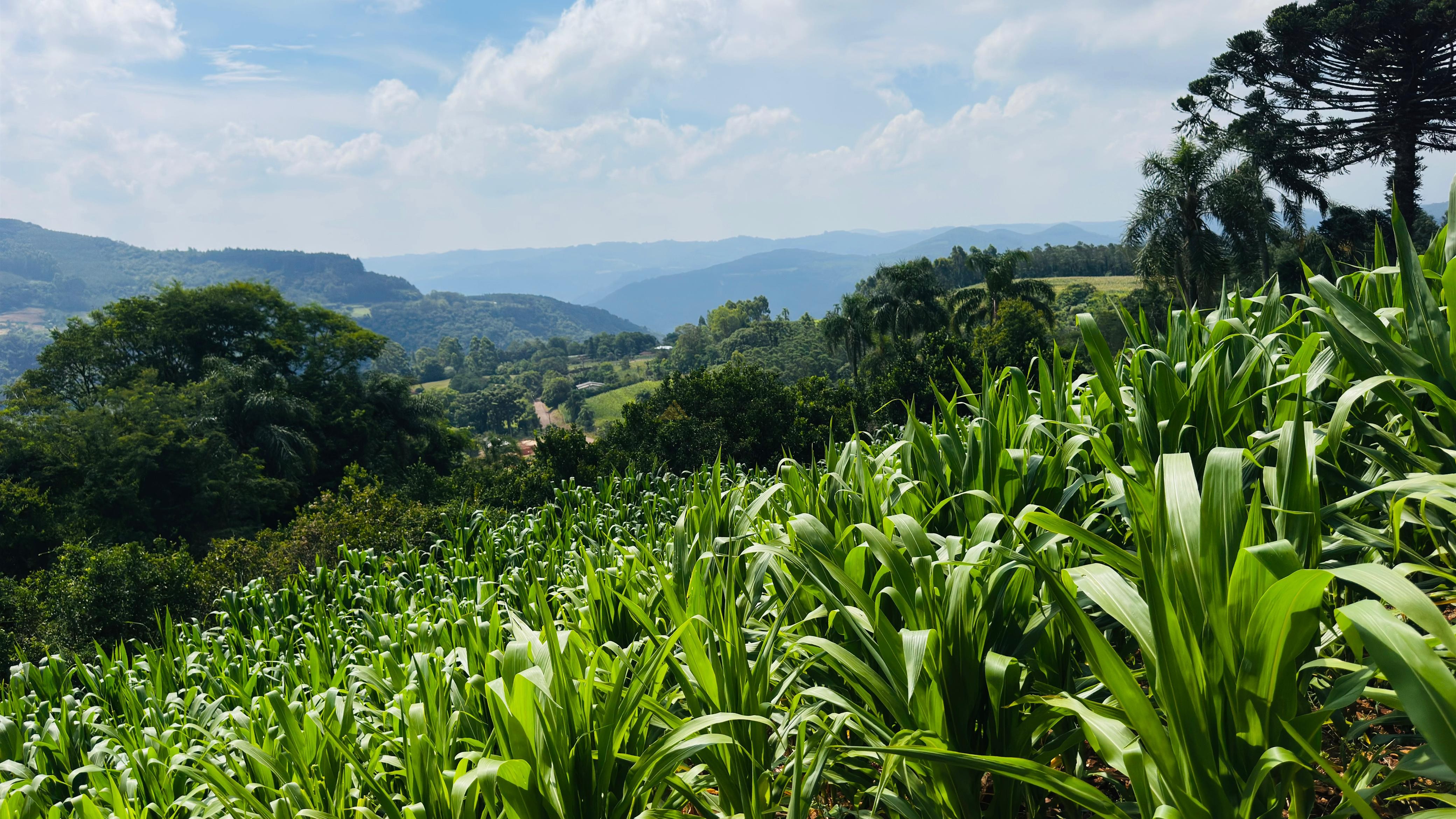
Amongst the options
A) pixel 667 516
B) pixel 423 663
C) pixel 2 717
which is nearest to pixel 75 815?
pixel 423 663

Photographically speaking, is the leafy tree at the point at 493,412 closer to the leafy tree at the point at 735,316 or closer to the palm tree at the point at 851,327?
the leafy tree at the point at 735,316

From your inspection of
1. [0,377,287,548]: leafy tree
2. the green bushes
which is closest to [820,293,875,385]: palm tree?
the green bushes

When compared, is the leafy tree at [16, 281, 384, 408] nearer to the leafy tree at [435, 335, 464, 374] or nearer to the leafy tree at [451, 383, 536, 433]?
the leafy tree at [451, 383, 536, 433]

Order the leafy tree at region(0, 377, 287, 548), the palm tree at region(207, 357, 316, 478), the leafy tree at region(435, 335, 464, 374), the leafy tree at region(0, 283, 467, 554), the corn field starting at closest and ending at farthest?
the corn field
the leafy tree at region(0, 377, 287, 548)
the leafy tree at region(0, 283, 467, 554)
the palm tree at region(207, 357, 316, 478)
the leafy tree at region(435, 335, 464, 374)

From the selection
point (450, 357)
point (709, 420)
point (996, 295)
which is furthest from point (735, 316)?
point (709, 420)

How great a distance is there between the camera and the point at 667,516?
4.71 metres

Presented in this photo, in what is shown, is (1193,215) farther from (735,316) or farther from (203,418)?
(735,316)

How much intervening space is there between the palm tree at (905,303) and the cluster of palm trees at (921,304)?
2 centimetres

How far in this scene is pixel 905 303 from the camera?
2966 centimetres

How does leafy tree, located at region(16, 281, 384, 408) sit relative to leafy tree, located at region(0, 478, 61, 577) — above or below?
above

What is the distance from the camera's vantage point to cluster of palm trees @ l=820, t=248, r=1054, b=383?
97.5 ft

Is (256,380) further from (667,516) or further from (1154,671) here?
(1154,671)

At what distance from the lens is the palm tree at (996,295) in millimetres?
30844

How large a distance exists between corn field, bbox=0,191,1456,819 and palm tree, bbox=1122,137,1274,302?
2027 centimetres
